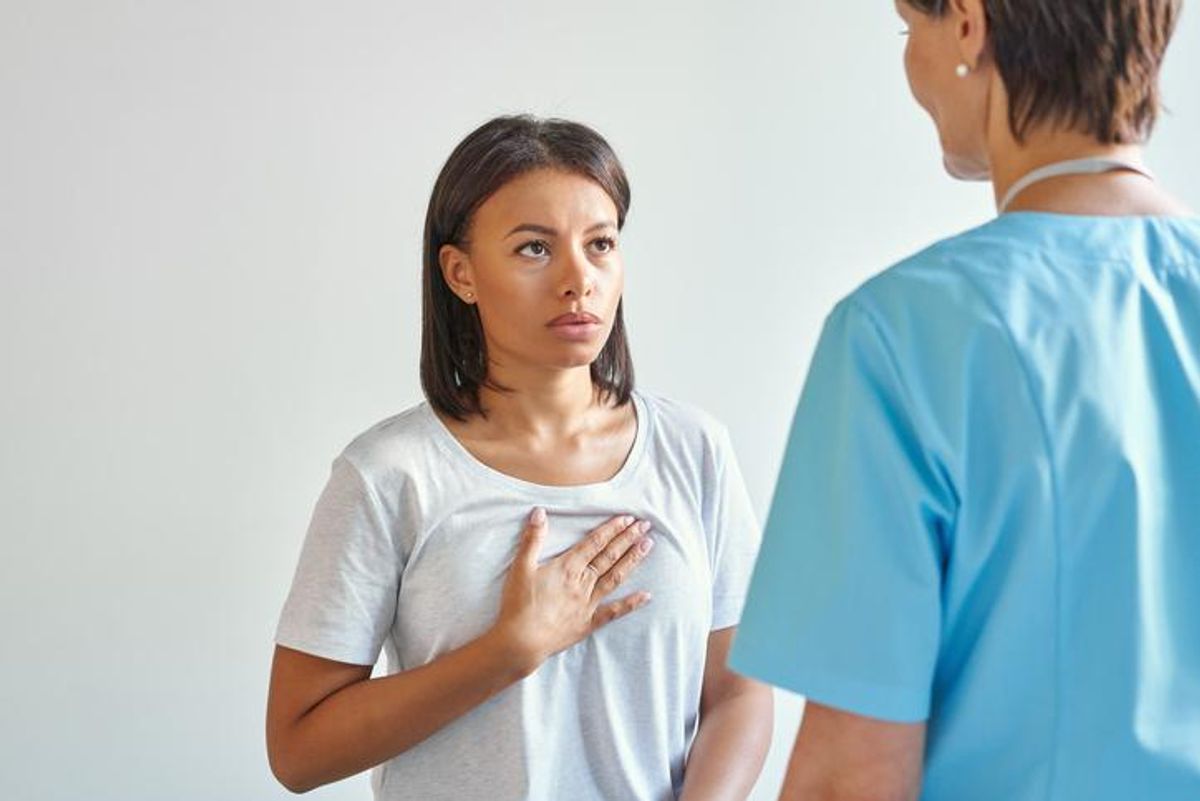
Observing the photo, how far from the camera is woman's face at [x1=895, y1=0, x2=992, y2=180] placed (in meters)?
0.94

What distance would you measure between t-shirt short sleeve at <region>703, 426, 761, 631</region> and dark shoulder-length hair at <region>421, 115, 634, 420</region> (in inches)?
5.1

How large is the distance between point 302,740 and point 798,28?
1.53 metres

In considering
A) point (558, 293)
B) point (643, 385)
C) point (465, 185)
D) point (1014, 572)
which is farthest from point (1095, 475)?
point (643, 385)

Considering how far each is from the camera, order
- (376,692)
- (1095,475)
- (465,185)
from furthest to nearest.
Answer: (465,185) < (376,692) < (1095,475)

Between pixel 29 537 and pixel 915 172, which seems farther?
pixel 915 172

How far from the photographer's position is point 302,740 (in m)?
1.48

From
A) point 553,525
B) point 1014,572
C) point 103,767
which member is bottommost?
point 103,767

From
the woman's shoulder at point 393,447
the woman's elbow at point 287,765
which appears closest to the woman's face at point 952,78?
the woman's shoulder at point 393,447

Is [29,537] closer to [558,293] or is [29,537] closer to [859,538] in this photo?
[558,293]

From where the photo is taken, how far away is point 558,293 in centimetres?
153

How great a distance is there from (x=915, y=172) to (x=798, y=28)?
30cm

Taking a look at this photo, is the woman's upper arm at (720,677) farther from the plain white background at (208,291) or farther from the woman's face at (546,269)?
the plain white background at (208,291)

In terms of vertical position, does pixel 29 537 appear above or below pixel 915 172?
below

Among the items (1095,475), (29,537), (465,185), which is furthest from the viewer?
(29,537)
